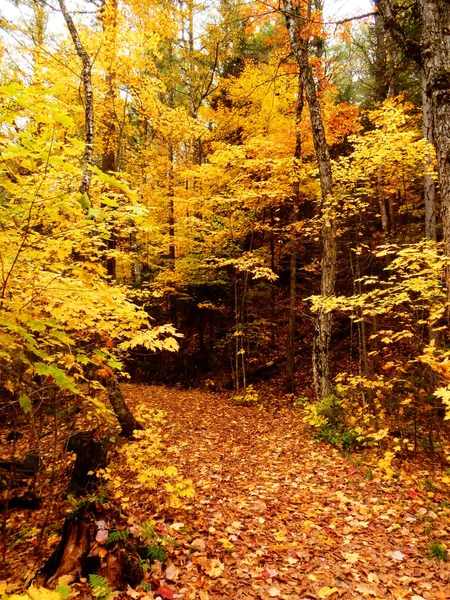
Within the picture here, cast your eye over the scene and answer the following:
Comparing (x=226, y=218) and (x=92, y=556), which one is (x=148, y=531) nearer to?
(x=92, y=556)

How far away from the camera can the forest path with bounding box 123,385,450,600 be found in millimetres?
3730

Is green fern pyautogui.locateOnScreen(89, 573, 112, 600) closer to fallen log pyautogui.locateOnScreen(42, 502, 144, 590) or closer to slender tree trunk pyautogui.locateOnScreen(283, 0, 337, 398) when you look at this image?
fallen log pyautogui.locateOnScreen(42, 502, 144, 590)

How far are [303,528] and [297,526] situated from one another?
0.09m

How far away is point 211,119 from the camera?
58.3 feet

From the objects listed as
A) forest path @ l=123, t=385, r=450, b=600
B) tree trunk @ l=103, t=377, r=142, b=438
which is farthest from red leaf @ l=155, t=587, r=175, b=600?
tree trunk @ l=103, t=377, r=142, b=438

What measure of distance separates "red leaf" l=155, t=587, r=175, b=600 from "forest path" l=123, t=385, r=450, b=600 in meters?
0.15

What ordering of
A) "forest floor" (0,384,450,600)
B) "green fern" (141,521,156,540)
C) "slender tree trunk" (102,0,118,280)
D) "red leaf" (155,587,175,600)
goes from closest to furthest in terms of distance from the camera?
"red leaf" (155,587,175,600), "forest floor" (0,384,450,600), "green fern" (141,521,156,540), "slender tree trunk" (102,0,118,280)

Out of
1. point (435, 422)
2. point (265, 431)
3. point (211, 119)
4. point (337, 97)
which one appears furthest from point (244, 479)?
point (337, 97)

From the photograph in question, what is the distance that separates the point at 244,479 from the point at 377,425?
321 cm

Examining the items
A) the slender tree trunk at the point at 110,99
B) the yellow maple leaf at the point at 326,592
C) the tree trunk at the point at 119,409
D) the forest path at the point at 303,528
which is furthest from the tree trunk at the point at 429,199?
the tree trunk at the point at 119,409

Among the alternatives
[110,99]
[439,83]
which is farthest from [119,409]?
[110,99]

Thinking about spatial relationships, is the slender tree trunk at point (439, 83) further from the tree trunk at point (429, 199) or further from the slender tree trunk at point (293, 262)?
the slender tree trunk at point (293, 262)

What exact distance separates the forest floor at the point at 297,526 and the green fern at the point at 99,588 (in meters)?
0.33

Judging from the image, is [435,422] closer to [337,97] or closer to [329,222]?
[329,222]
